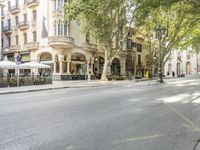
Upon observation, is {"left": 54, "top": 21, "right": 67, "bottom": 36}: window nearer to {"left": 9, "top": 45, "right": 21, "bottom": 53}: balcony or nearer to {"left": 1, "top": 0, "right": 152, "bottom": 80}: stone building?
{"left": 1, "top": 0, "right": 152, "bottom": 80}: stone building

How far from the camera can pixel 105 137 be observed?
216 inches

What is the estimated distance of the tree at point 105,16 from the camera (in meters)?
28.7

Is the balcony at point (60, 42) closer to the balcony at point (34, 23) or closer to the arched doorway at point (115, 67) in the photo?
the balcony at point (34, 23)

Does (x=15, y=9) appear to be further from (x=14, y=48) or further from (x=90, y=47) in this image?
(x=90, y=47)

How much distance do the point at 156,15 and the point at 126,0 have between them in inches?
201

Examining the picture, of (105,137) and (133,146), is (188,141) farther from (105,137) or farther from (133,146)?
(105,137)

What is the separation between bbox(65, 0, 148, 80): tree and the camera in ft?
94.2

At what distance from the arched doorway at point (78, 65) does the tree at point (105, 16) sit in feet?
18.8

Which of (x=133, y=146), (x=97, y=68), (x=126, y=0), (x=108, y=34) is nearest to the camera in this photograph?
(x=133, y=146)

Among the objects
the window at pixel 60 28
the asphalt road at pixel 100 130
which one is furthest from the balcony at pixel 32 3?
the asphalt road at pixel 100 130

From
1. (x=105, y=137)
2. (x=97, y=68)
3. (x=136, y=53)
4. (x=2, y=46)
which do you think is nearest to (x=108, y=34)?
(x=97, y=68)

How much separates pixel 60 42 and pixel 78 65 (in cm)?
631

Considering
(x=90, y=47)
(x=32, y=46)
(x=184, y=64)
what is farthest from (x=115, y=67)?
(x=184, y=64)

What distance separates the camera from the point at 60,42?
119 feet
